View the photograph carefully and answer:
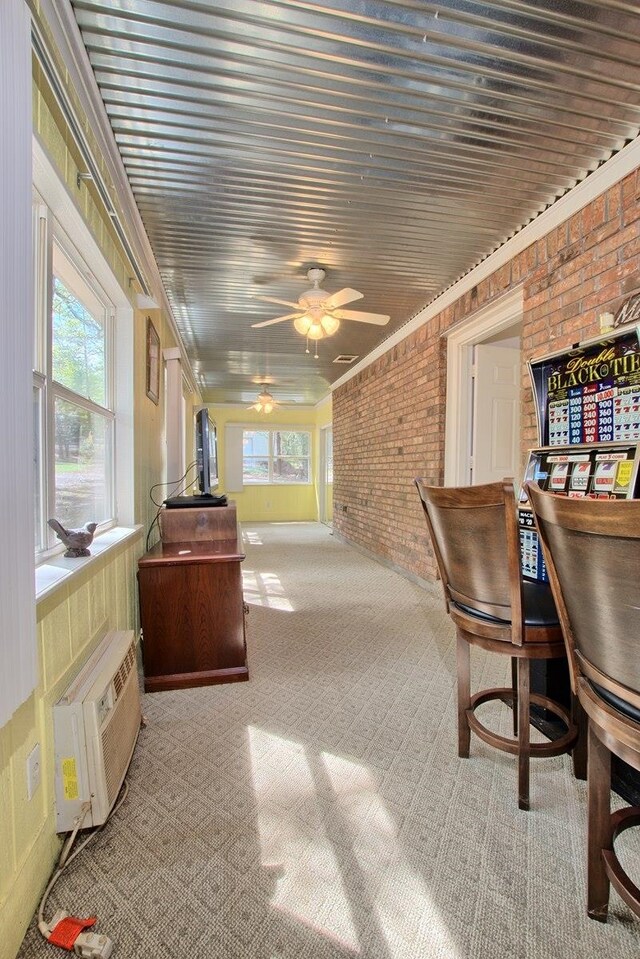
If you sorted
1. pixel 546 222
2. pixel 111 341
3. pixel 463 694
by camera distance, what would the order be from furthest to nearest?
pixel 546 222 → pixel 111 341 → pixel 463 694

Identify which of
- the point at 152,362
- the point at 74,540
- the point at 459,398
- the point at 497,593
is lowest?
the point at 497,593

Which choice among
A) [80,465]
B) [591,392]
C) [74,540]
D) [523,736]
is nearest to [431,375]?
[591,392]

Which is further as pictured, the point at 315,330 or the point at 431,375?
the point at 431,375

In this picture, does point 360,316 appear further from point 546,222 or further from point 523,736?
point 523,736

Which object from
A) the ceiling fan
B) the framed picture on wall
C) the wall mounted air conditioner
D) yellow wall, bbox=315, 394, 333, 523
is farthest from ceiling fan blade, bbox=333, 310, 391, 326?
yellow wall, bbox=315, 394, 333, 523

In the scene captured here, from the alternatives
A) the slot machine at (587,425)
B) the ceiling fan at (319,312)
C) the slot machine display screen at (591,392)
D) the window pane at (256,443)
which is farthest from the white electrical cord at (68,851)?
the window pane at (256,443)

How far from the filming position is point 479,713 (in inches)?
79.0

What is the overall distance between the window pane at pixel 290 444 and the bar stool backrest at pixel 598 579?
8.93 meters

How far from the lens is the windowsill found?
3.95 feet

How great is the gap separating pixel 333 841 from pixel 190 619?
123 centimetres

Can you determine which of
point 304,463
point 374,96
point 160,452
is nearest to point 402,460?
point 160,452

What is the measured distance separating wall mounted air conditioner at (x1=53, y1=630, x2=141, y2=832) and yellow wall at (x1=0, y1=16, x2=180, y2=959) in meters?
0.03

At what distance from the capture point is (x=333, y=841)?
129 centimetres

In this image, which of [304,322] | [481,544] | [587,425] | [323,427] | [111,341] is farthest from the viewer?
[323,427]
